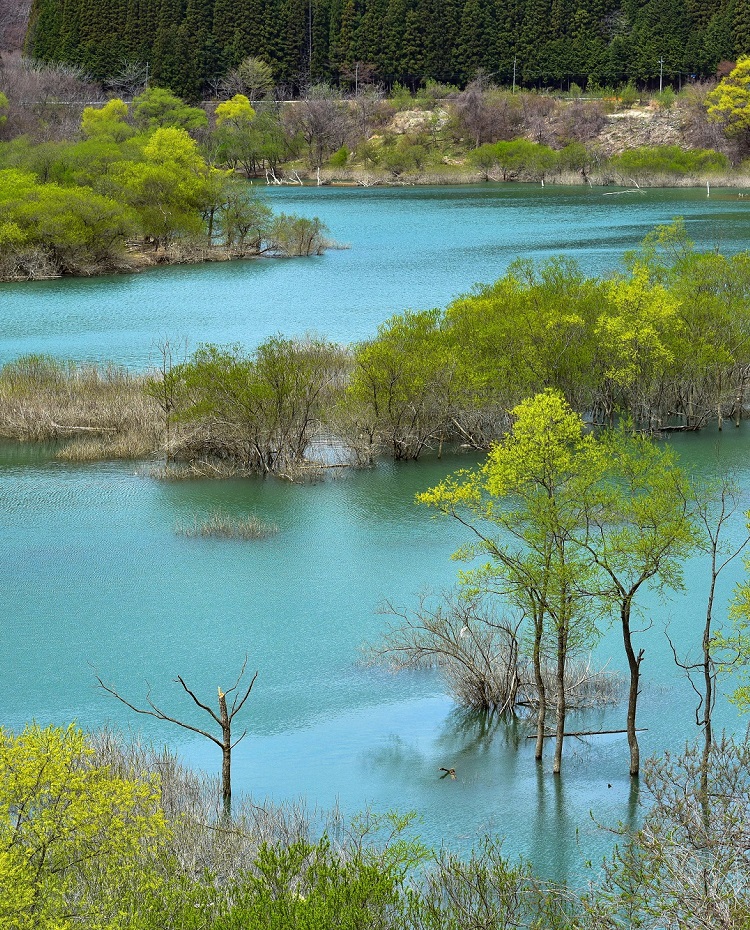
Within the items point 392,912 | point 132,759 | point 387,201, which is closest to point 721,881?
point 392,912

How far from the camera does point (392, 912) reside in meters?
9.16

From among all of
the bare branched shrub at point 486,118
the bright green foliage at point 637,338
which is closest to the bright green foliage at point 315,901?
the bright green foliage at point 637,338

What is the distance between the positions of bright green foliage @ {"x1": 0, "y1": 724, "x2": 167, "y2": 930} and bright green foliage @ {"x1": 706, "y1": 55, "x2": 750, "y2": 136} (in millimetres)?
89370

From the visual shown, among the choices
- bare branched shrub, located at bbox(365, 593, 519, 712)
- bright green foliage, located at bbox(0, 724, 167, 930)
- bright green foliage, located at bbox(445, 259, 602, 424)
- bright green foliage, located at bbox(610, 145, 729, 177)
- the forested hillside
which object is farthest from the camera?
the forested hillside

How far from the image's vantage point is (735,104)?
305 feet

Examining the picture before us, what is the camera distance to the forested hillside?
360 feet

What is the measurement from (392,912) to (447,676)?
21.6 feet

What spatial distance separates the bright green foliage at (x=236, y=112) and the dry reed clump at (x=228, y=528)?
84.7m

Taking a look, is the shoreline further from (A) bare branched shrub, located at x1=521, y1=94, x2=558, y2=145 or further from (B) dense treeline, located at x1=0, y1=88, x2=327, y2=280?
(A) bare branched shrub, located at x1=521, y1=94, x2=558, y2=145

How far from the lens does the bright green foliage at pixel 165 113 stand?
98.2 m

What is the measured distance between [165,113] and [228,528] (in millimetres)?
84208

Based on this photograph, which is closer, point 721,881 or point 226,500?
point 721,881

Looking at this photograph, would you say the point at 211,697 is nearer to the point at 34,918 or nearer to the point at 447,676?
the point at 447,676

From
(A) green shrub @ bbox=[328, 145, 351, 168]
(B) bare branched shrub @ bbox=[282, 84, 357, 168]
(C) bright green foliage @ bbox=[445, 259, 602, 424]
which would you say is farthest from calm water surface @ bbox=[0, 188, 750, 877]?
(B) bare branched shrub @ bbox=[282, 84, 357, 168]
